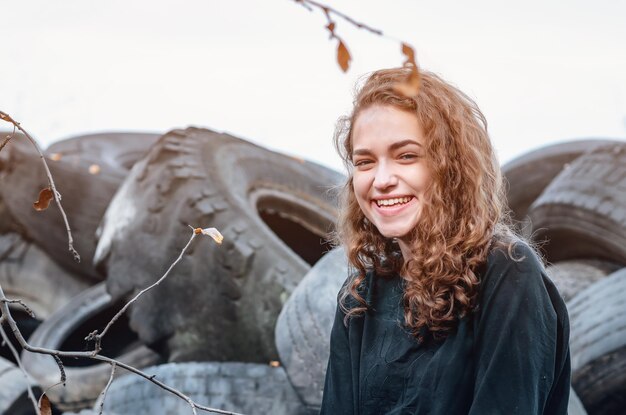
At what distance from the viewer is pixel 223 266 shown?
161 inches

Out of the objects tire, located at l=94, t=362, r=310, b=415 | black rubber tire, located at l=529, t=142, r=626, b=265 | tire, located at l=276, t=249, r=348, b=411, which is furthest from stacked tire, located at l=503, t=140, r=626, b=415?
tire, located at l=94, t=362, r=310, b=415

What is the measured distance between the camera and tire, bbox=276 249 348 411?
10.9 feet

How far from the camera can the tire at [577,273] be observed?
400 centimetres

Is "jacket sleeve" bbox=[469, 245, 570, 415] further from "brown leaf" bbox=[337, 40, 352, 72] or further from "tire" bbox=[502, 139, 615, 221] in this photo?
"tire" bbox=[502, 139, 615, 221]

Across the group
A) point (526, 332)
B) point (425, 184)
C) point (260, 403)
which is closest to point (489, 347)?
point (526, 332)

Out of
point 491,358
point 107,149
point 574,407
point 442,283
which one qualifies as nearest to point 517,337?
point 491,358

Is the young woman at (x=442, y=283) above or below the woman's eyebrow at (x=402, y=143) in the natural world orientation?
below

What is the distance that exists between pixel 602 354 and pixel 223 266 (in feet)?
5.03

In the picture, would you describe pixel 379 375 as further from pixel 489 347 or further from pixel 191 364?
pixel 191 364

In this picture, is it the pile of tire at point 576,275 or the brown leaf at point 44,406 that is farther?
the pile of tire at point 576,275

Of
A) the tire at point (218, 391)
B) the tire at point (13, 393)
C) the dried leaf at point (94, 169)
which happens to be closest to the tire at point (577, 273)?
the tire at point (218, 391)

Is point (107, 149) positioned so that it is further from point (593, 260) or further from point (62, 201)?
point (593, 260)

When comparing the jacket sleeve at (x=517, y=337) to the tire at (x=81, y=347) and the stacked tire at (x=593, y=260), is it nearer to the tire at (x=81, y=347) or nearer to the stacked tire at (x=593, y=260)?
the stacked tire at (x=593, y=260)

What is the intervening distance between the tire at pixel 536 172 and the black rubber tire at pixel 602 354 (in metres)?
1.78
